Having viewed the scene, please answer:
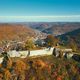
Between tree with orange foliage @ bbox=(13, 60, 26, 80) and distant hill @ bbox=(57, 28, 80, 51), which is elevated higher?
tree with orange foliage @ bbox=(13, 60, 26, 80)

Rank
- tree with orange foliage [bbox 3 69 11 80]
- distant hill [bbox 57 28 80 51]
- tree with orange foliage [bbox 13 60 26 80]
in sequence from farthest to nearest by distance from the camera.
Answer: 1. distant hill [bbox 57 28 80 51]
2. tree with orange foliage [bbox 13 60 26 80]
3. tree with orange foliage [bbox 3 69 11 80]

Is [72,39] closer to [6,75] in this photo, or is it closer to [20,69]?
[20,69]

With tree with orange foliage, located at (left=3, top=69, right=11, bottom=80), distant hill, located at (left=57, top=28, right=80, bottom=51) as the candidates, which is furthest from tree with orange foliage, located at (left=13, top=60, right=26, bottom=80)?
distant hill, located at (left=57, top=28, right=80, bottom=51)

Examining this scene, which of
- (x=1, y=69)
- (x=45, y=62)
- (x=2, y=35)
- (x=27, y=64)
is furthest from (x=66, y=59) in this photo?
(x=2, y=35)

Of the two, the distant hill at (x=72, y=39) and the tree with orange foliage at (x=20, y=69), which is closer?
the tree with orange foliage at (x=20, y=69)

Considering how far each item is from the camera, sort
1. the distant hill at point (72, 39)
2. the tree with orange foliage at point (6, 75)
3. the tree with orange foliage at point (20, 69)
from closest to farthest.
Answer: the tree with orange foliage at point (6, 75)
the tree with orange foliage at point (20, 69)
the distant hill at point (72, 39)

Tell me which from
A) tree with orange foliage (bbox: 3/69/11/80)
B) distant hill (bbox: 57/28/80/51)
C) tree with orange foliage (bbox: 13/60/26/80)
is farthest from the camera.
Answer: distant hill (bbox: 57/28/80/51)

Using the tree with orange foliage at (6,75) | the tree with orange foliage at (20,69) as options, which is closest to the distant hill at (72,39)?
the tree with orange foliage at (20,69)

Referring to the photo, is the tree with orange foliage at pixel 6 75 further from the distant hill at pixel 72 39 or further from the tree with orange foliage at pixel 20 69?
the distant hill at pixel 72 39

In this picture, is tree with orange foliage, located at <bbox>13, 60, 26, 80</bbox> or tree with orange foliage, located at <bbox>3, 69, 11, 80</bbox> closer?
tree with orange foliage, located at <bbox>3, 69, 11, 80</bbox>

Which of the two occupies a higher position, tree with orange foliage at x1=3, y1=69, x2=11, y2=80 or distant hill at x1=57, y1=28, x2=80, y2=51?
tree with orange foliage at x1=3, y1=69, x2=11, y2=80

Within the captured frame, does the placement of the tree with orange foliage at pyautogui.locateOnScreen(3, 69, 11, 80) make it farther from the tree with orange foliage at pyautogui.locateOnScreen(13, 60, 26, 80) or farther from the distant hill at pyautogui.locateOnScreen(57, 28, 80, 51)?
the distant hill at pyautogui.locateOnScreen(57, 28, 80, 51)

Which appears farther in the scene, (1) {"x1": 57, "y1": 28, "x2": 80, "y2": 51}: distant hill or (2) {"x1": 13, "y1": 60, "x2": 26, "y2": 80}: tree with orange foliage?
(1) {"x1": 57, "y1": 28, "x2": 80, "y2": 51}: distant hill
